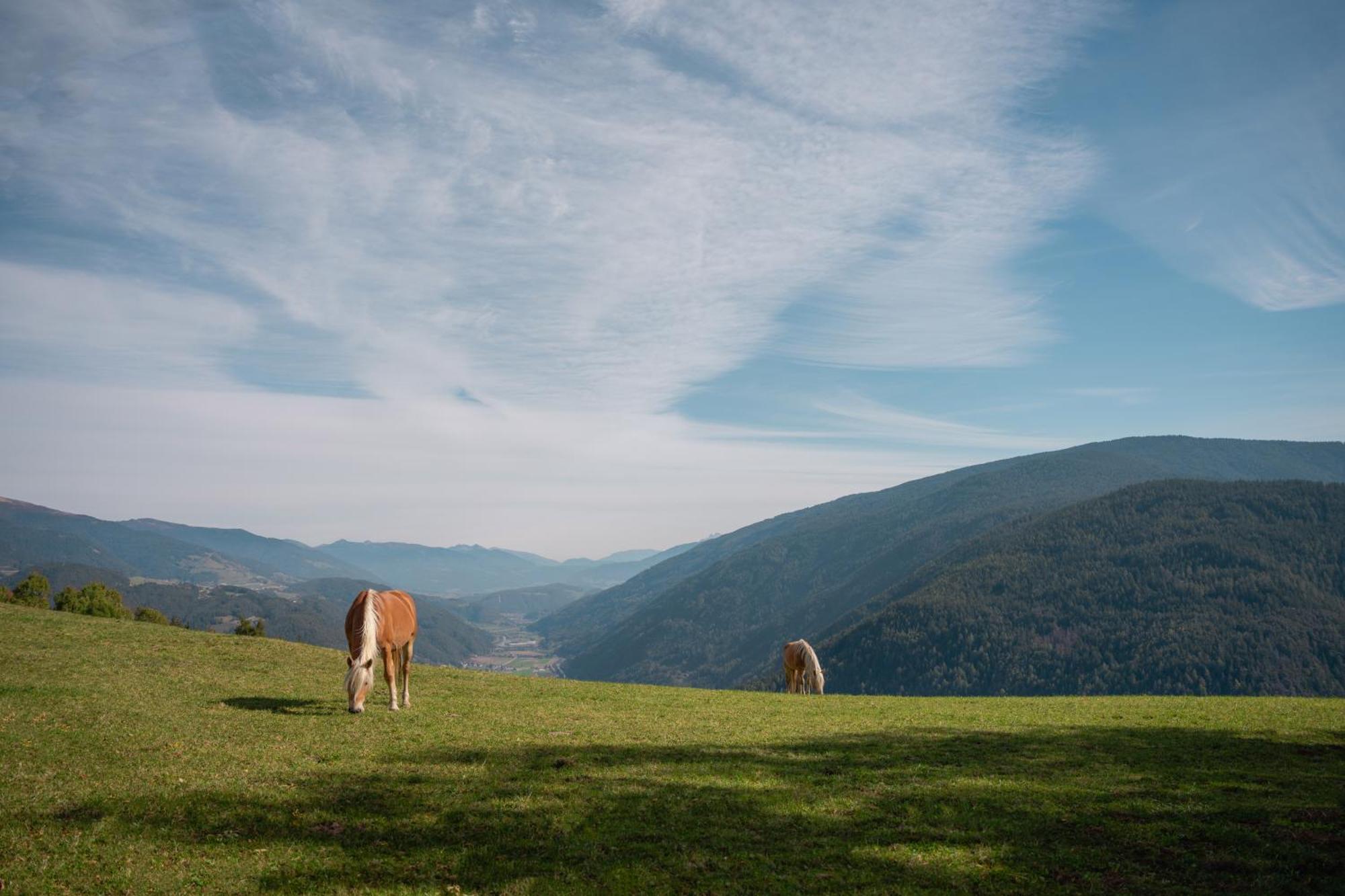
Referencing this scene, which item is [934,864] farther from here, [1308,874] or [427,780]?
[427,780]

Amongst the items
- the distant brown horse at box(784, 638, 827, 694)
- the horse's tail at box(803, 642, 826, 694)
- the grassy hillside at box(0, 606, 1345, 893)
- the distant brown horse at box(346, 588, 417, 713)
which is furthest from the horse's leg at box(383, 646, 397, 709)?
the horse's tail at box(803, 642, 826, 694)

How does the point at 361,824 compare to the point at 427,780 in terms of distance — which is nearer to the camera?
the point at 361,824

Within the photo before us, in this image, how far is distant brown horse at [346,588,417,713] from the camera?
1934cm

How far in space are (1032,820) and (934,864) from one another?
10.2 ft

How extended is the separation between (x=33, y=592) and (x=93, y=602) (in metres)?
5.44

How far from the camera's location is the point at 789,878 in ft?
32.2

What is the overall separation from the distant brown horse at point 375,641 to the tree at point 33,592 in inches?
1637

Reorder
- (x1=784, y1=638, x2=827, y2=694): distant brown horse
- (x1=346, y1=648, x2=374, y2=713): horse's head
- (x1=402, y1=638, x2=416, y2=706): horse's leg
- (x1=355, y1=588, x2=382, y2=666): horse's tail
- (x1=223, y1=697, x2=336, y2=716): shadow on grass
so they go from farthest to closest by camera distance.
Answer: (x1=784, y1=638, x2=827, y2=694): distant brown horse < (x1=402, y1=638, x2=416, y2=706): horse's leg < (x1=355, y1=588, x2=382, y2=666): horse's tail < (x1=346, y1=648, x2=374, y2=713): horse's head < (x1=223, y1=697, x2=336, y2=716): shadow on grass

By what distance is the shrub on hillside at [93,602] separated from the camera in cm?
4553

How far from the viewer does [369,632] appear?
19.6 m

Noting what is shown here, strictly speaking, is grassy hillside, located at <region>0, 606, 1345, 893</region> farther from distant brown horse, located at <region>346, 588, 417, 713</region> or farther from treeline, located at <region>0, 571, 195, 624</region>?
treeline, located at <region>0, 571, 195, 624</region>

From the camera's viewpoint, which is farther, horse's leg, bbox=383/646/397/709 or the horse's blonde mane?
horse's leg, bbox=383/646/397/709

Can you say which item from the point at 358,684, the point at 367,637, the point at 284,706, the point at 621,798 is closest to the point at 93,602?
the point at 284,706

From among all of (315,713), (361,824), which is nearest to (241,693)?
(315,713)
